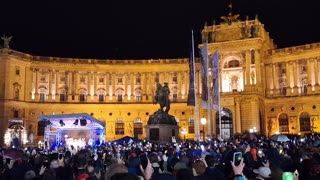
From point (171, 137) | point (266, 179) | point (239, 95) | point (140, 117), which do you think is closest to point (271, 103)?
point (239, 95)

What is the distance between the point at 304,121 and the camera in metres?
77.9

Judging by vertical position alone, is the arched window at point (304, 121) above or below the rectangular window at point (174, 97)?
below

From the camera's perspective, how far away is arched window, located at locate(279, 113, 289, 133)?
261 feet

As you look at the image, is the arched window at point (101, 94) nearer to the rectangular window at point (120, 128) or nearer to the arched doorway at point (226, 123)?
the rectangular window at point (120, 128)

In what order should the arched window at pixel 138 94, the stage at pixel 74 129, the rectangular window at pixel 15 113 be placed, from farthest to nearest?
the arched window at pixel 138 94, the rectangular window at pixel 15 113, the stage at pixel 74 129

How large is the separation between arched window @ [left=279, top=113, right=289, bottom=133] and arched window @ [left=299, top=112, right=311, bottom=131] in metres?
2.73

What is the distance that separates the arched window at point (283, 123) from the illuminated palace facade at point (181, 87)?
192 mm

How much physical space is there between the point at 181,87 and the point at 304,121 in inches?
1014

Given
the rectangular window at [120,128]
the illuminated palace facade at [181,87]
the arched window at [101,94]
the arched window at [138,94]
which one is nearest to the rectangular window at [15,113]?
the illuminated palace facade at [181,87]

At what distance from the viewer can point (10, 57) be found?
79.8 m

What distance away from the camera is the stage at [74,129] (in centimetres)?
4766

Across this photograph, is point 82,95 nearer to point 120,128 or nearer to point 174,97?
point 120,128

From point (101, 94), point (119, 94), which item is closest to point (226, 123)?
point (119, 94)

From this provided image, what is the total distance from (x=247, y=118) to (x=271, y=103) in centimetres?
783
